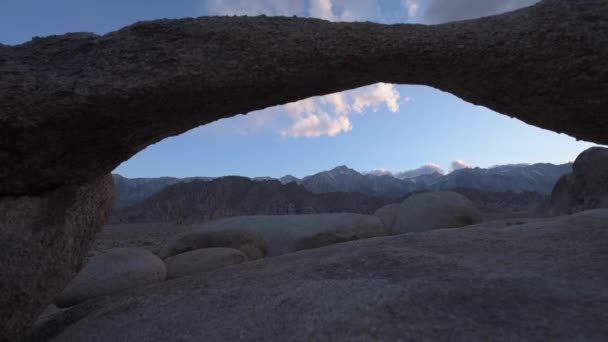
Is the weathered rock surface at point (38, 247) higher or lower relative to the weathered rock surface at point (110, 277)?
higher

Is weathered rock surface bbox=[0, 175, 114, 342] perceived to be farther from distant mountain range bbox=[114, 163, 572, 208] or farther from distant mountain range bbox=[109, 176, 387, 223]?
distant mountain range bbox=[114, 163, 572, 208]

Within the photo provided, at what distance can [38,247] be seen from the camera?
218cm

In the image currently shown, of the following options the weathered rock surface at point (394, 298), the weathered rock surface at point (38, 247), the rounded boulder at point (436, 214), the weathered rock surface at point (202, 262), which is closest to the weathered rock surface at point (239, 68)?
the weathered rock surface at point (38, 247)

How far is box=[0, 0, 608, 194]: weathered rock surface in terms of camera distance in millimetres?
2029

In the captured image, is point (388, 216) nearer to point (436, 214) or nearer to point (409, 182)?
point (436, 214)

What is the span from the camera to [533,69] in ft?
7.02

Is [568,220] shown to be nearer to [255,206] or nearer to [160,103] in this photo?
[160,103]

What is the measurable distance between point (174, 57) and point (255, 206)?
107ft

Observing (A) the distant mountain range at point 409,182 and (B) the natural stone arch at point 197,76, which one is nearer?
(B) the natural stone arch at point 197,76

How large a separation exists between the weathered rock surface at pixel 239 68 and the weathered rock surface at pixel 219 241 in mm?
3213

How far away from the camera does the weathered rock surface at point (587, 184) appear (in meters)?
8.34

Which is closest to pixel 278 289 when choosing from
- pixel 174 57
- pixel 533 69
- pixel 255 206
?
pixel 174 57

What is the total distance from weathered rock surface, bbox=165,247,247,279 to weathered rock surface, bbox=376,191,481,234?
3.87m

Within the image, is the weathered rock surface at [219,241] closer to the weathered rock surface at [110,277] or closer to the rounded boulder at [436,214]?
the weathered rock surface at [110,277]
